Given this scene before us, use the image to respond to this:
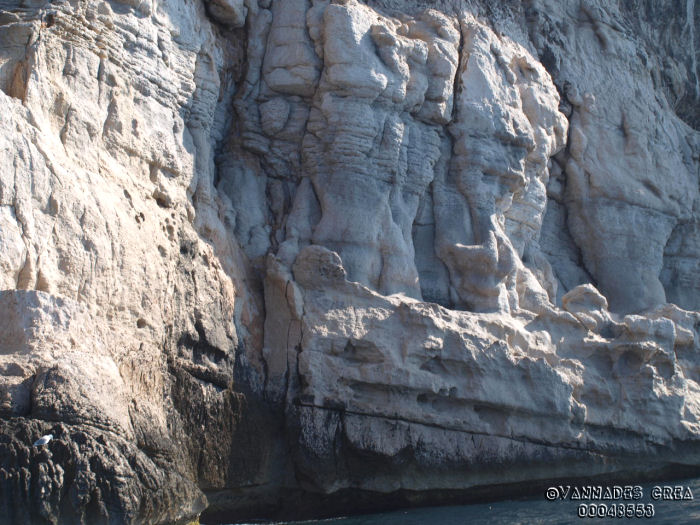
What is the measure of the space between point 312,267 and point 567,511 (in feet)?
12.0

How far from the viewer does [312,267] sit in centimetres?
942

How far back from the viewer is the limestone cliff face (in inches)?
277

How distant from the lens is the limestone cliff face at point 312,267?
277 inches

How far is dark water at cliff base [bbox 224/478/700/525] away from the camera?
8.97 meters

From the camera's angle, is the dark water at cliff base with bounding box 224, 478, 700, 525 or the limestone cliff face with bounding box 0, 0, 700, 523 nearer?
the limestone cliff face with bounding box 0, 0, 700, 523

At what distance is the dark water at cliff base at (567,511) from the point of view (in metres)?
8.97

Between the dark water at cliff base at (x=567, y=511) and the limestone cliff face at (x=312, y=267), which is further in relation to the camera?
the dark water at cliff base at (x=567, y=511)

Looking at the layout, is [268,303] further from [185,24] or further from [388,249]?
[185,24]

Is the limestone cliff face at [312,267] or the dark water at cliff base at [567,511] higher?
the limestone cliff face at [312,267]

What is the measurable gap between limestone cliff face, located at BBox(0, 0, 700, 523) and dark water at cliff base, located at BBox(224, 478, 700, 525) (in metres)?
0.26

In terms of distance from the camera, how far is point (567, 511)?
9.49 meters

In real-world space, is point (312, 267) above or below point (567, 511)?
above

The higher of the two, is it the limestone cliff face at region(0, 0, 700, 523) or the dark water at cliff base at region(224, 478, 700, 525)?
the limestone cliff face at region(0, 0, 700, 523)

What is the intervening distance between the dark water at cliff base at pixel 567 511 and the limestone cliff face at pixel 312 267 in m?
0.26
